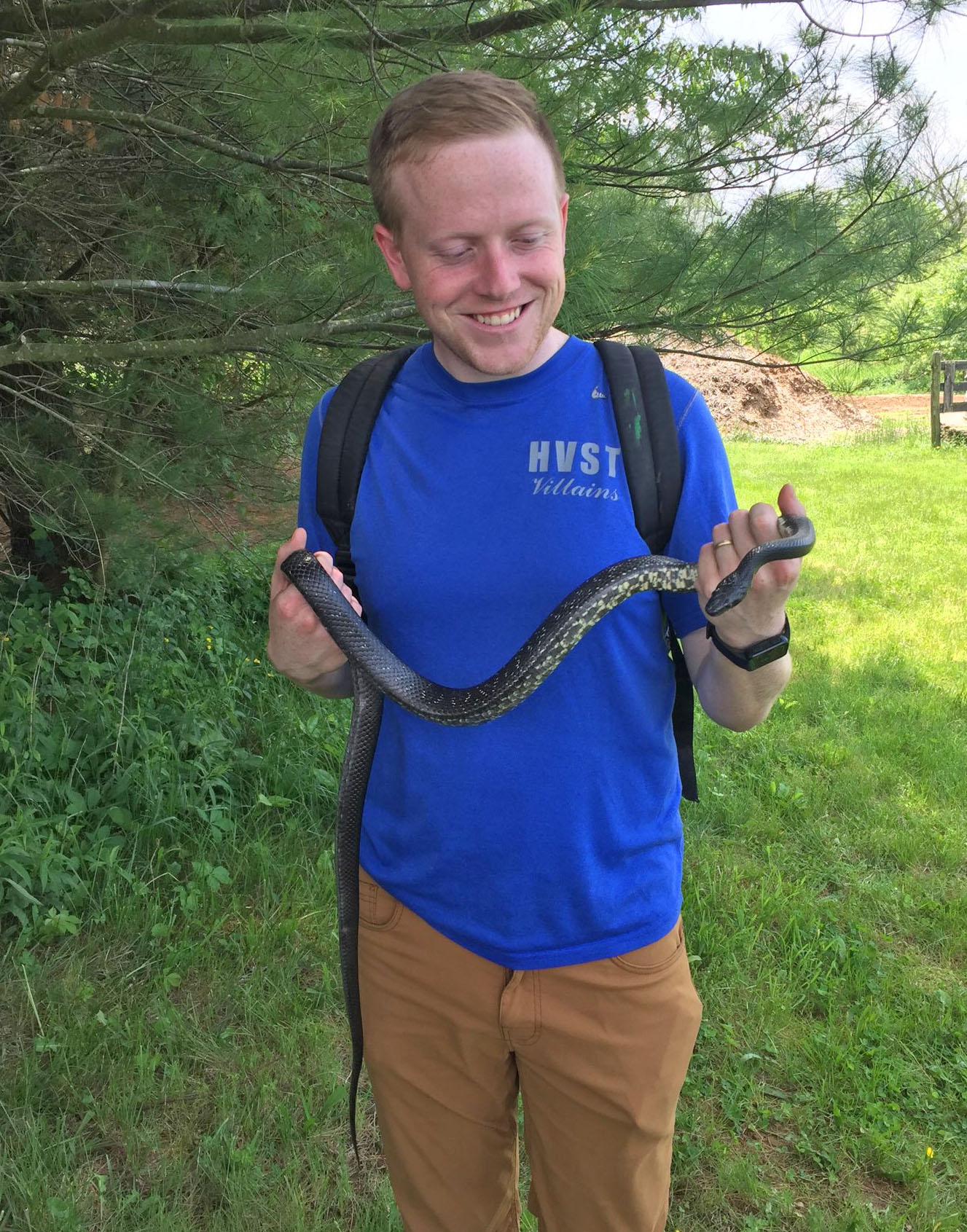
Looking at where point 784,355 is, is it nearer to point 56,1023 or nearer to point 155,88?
point 155,88

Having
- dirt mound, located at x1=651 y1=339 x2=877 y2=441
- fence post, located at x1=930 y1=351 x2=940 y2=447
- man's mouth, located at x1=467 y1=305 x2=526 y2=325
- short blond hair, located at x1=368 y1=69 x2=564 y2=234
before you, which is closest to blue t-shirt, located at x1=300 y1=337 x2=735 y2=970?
man's mouth, located at x1=467 y1=305 x2=526 y2=325

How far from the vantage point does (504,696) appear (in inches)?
66.1

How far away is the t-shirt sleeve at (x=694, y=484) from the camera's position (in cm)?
171

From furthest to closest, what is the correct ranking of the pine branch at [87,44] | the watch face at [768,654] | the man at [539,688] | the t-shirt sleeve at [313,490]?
the pine branch at [87,44] < the t-shirt sleeve at [313,490] < the man at [539,688] < the watch face at [768,654]

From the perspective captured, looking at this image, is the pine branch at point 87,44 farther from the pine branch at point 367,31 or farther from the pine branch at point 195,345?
the pine branch at point 195,345

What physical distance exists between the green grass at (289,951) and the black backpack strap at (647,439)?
85.9 inches

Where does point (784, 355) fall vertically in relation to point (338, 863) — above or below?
above

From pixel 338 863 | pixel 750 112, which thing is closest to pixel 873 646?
pixel 750 112

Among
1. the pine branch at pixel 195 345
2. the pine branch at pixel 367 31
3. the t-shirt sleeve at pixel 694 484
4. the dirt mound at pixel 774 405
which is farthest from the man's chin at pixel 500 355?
the dirt mound at pixel 774 405

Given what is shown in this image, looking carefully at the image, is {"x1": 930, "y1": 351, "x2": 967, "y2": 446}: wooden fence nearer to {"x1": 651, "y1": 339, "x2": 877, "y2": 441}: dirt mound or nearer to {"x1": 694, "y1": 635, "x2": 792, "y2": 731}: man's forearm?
{"x1": 651, "y1": 339, "x2": 877, "y2": 441}: dirt mound

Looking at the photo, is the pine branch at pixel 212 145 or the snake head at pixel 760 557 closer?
the snake head at pixel 760 557

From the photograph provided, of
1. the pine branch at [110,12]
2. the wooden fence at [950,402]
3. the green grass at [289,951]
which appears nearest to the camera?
the green grass at [289,951]

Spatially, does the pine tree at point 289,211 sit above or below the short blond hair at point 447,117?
above

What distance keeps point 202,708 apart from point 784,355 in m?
3.56
